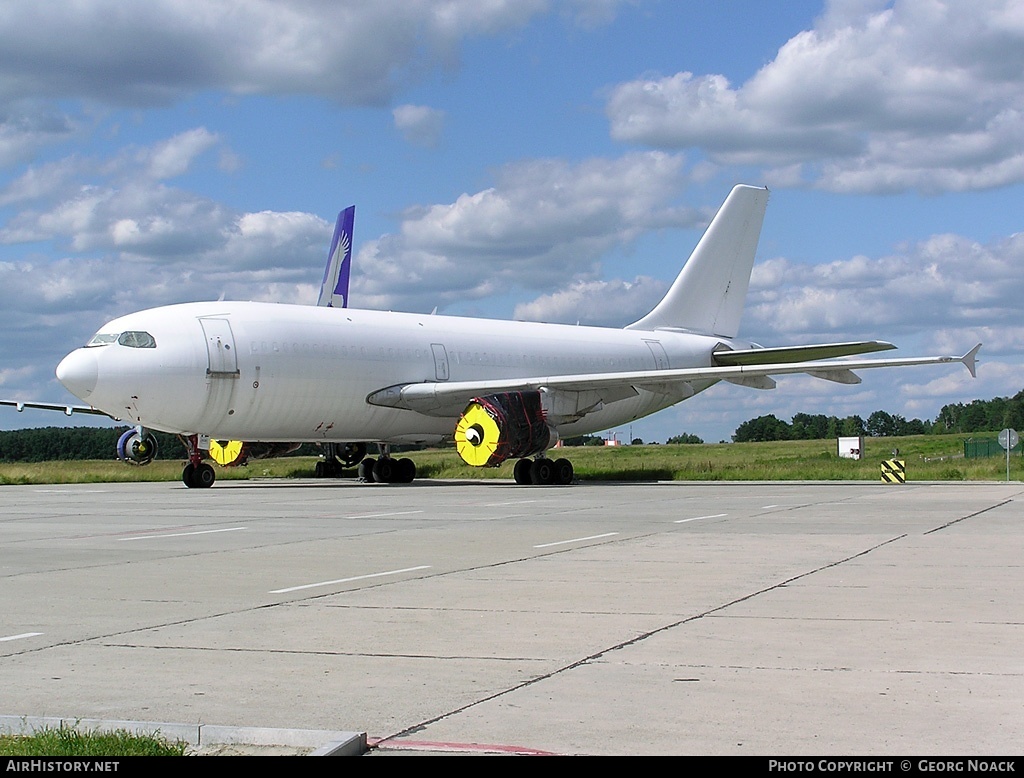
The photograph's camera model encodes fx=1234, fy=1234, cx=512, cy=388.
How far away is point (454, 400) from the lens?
33500 mm

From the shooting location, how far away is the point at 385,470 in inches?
1431

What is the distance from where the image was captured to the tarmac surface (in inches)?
223

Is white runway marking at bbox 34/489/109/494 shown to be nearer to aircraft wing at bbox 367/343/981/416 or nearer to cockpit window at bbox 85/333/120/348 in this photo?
cockpit window at bbox 85/333/120/348

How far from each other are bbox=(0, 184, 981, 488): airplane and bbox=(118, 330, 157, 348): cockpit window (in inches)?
1.3

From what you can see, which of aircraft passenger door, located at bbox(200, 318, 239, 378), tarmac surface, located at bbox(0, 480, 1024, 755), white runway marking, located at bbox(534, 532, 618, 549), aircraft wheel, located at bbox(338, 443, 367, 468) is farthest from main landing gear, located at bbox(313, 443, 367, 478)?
white runway marking, located at bbox(534, 532, 618, 549)

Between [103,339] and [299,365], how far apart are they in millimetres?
4618

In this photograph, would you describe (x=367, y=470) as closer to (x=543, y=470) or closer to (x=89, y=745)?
(x=543, y=470)

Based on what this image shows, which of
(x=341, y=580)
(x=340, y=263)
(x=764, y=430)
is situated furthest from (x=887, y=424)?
(x=341, y=580)

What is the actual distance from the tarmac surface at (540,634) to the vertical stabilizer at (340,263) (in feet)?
126

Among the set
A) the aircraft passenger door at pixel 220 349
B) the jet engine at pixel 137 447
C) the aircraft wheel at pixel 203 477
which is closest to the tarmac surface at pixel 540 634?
the aircraft passenger door at pixel 220 349

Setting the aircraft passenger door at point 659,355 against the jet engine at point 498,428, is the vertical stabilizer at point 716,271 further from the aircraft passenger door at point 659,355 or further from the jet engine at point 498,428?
the jet engine at point 498,428
